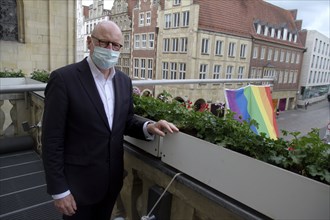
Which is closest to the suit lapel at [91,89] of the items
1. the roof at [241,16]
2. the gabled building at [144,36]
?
the gabled building at [144,36]

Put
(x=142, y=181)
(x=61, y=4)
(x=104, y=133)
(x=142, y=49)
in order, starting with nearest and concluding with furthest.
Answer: (x=104, y=133)
(x=142, y=181)
(x=61, y=4)
(x=142, y=49)

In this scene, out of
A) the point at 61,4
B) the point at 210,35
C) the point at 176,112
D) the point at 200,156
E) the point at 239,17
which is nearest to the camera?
the point at 200,156

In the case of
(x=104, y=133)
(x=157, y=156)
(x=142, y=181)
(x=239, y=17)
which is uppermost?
(x=239, y=17)

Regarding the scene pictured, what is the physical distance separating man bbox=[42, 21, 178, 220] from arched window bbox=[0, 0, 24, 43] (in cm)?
602

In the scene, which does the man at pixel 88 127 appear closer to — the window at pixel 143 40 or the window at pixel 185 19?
the window at pixel 143 40

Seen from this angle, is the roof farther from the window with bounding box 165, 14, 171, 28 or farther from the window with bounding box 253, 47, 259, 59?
the window with bounding box 165, 14, 171, 28

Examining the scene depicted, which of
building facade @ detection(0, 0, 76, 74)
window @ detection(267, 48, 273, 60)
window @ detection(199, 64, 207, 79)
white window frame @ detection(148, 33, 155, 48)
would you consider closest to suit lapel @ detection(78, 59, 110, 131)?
building facade @ detection(0, 0, 76, 74)

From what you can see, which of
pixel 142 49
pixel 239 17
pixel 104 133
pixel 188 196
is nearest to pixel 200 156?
pixel 188 196

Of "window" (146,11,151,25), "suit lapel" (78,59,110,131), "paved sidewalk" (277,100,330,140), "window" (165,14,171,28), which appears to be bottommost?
"paved sidewalk" (277,100,330,140)

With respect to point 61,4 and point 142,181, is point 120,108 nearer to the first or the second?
point 142,181

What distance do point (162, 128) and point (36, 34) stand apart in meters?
6.39

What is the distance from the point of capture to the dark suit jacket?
95 centimetres

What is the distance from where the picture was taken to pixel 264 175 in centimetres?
68

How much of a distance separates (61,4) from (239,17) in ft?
33.9
